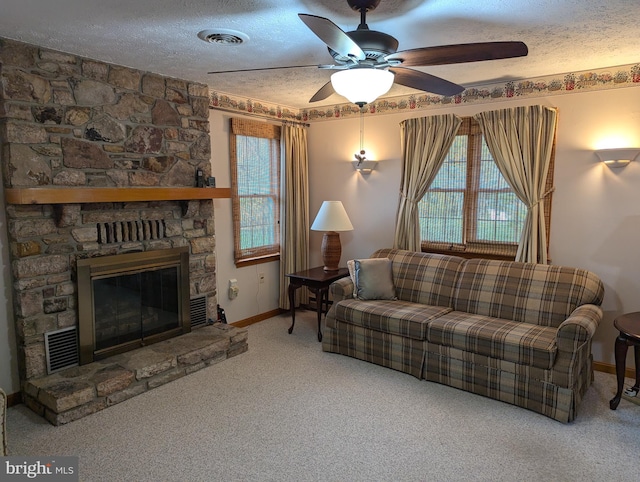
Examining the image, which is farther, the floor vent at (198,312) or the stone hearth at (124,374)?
the floor vent at (198,312)

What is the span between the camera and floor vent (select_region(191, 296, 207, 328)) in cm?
416

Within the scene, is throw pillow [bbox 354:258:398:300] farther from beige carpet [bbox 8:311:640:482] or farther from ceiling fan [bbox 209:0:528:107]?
ceiling fan [bbox 209:0:528:107]

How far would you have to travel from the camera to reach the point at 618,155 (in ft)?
11.3

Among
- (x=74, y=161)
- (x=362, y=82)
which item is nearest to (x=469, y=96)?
(x=362, y=82)

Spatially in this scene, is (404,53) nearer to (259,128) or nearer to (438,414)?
(438,414)

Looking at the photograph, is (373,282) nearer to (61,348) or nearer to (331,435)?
(331,435)

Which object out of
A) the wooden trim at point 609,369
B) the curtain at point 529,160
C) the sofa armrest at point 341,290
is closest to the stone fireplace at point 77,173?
the sofa armrest at point 341,290

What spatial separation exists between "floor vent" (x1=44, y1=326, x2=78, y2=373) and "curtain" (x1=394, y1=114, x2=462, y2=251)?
10.1 feet

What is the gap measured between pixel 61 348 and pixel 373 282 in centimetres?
260

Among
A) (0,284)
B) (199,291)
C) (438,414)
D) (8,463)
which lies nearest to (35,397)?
(0,284)

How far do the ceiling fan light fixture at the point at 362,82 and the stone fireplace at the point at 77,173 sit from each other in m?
2.04

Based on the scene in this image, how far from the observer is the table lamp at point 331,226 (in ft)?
15.0

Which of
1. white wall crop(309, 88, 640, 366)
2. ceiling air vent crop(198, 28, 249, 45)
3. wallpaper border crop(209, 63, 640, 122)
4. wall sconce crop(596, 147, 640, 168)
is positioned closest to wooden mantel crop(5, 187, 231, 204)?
wallpaper border crop(209, 63, 640, 122)

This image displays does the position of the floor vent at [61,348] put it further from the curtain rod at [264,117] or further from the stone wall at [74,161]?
the curtain rod at [264,117]
